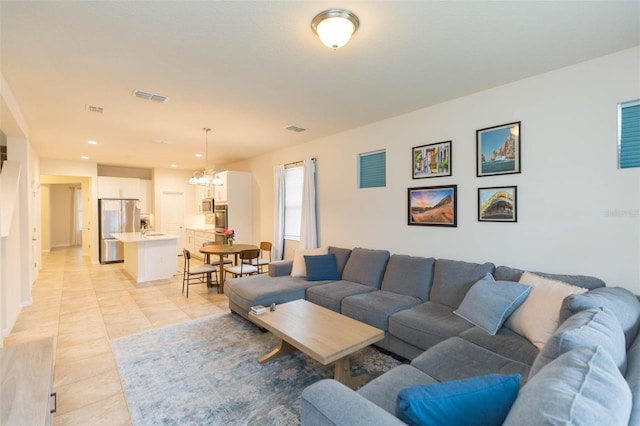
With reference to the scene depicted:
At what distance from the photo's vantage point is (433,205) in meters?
3.66

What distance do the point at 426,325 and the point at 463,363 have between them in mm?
663

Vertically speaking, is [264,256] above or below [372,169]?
below

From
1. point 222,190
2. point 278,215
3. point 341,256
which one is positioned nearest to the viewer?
point 341,256

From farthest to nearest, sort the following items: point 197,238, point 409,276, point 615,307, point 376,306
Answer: point 197,238 < point 409,276 < point 376,306 < point 615,307

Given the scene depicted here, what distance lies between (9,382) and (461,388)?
2.38 m

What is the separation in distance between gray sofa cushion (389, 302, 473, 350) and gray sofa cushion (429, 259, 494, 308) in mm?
139

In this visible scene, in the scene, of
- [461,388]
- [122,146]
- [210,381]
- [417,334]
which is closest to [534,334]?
[417,334]

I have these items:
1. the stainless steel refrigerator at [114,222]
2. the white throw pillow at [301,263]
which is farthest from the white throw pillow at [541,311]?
the stainless steel refrigerator at [114,222]

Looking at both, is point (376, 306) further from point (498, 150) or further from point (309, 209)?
point (309, 209)

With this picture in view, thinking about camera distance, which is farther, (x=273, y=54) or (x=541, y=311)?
(x=273, y=54)

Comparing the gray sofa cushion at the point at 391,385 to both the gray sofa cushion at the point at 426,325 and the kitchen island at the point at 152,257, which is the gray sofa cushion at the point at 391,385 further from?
the kitchen island at the point at 152,257

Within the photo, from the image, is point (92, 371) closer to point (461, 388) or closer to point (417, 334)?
point (417, 334)

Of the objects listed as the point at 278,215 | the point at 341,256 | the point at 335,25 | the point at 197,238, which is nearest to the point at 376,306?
the point at 341,256

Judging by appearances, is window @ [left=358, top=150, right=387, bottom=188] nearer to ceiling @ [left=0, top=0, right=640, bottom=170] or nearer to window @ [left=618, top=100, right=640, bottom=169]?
ceiling @ [left=0, top=0, right=640, bottom=170]
